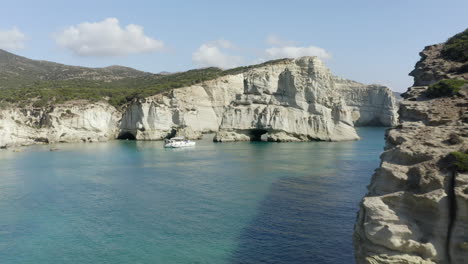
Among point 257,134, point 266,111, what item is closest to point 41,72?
point 257,134

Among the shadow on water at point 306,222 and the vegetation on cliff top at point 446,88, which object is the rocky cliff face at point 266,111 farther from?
the vegetation on cliff top at point 446,88

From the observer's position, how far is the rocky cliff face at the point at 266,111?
7719cm

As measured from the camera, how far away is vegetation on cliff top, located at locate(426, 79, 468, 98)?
60.7 ft

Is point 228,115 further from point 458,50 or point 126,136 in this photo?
point 458,50

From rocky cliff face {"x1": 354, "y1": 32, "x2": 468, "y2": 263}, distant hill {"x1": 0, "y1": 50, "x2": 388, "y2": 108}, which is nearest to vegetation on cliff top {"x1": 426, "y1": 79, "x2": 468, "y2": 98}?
rocky cliff face {"x1": 354, "y1": 32, "x2": 468, "y2": 263}

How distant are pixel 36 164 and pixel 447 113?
4932 centimetres

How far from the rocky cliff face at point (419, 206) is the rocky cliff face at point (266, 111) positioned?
204 ft

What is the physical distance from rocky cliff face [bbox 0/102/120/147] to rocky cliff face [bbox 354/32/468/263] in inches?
3052

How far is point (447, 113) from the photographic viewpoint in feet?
54.4

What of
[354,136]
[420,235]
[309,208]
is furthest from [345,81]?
[420,235]

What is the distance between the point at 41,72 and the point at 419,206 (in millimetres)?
163773

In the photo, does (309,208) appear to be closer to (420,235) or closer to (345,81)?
(420,235)

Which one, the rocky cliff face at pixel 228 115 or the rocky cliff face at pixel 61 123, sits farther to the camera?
the rocky cliff face at pixel 61 123

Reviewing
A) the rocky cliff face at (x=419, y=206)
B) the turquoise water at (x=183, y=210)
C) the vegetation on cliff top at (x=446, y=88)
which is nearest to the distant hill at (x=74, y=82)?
the turquoise water at (x=183, y=210)
